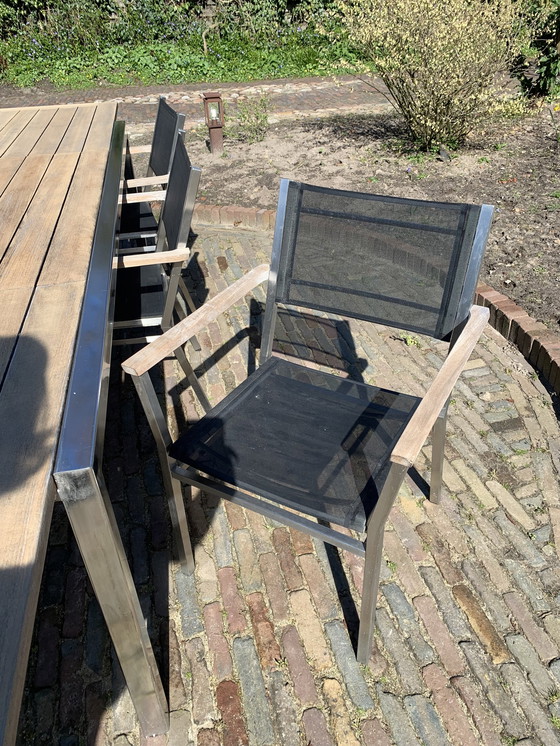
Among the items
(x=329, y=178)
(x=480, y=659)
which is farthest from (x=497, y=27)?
(x=480, y=659)

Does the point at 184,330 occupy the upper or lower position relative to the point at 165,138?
lower

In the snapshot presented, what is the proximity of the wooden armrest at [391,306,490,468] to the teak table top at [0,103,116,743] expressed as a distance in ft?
2.48

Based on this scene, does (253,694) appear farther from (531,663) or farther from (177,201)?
(177,201)

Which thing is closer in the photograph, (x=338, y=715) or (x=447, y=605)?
(x=338, y=715)

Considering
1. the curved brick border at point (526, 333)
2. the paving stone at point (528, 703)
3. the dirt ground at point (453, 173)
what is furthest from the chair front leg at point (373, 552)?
the dirt ground at point (453, 173)

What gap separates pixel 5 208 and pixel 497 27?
4.99m

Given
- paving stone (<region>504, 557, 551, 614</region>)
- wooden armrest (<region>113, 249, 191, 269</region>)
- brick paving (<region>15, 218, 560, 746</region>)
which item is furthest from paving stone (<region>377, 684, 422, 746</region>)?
wooden armrest (<region>113, 249, 191, 269</region>)

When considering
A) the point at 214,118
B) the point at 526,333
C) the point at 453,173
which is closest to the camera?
the point at 526,333

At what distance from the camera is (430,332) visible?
204 cm

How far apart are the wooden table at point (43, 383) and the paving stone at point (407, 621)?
0.78m

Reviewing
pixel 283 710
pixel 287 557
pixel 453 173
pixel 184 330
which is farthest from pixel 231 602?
pixel 453 173

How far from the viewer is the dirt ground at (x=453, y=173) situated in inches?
151

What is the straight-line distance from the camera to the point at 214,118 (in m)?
6.08

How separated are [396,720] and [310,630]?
364mm
